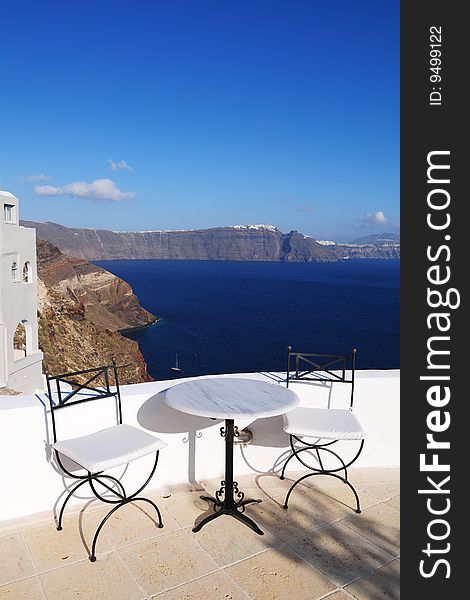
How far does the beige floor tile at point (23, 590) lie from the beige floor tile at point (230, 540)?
840 millimetres

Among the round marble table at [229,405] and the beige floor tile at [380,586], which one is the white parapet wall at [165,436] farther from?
the beige floor tile at [380,586]

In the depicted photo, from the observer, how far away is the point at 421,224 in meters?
2.46

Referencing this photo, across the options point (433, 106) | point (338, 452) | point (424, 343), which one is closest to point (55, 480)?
point (338, 452)

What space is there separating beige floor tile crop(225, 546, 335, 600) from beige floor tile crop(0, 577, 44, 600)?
911 mm

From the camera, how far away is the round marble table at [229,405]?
2593mm

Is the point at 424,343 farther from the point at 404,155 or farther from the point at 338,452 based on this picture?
the point at 338,452

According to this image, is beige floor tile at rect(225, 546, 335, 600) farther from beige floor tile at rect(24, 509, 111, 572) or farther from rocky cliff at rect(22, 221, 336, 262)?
rocky cliff at rect(22, 221, 336, 262)

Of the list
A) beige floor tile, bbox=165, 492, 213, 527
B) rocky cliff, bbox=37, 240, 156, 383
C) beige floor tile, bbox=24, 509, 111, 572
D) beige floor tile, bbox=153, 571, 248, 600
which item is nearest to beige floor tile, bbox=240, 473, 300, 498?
beige floor tile, bbox=165, 492, 213, 527

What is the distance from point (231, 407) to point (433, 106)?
189 cm

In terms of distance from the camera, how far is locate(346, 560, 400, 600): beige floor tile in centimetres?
224

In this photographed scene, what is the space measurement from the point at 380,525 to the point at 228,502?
3.03 feet

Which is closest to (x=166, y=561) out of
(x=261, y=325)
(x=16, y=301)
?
(x=16, y=301)

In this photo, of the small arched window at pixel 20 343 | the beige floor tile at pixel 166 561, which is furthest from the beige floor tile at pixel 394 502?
the small arched window at pixel 20 343

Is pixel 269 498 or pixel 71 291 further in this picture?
pixel 71 291
